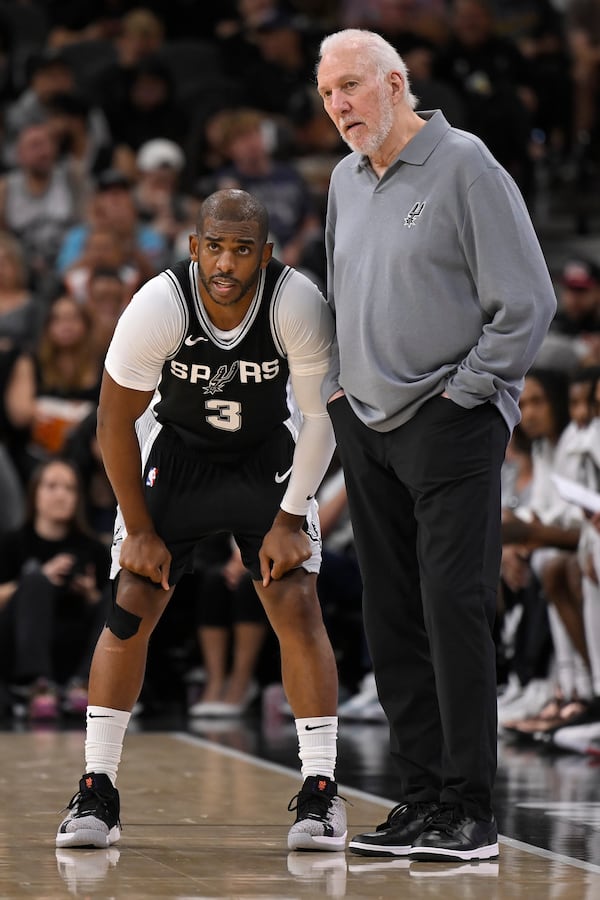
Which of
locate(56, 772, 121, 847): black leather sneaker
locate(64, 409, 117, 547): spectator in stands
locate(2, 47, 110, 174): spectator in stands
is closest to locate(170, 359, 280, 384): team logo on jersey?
locate(56, 772, 121, 847): black leather sneaker

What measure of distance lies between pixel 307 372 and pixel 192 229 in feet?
19.9

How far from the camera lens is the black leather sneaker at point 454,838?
3.79m

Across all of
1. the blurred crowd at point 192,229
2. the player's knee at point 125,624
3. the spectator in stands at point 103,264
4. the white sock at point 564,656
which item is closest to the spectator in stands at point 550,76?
the blurred crowd at point 192,229

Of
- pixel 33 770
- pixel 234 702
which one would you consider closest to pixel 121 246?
pixel 234 702

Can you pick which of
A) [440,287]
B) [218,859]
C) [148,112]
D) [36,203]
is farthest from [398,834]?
[148,112]

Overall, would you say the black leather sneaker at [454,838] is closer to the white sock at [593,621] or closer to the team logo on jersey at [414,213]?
the team logo on jersey at [414,213]

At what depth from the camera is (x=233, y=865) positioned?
3791mm

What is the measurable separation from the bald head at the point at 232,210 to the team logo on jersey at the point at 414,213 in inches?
14.7

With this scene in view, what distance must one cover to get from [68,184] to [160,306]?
7165 millimetres

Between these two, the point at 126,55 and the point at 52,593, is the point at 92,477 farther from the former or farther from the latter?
the point at 126,55

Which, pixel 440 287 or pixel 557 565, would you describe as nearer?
pixel 440 287

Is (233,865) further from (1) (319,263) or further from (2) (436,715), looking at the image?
(1) (319,263)

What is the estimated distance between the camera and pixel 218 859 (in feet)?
12.7

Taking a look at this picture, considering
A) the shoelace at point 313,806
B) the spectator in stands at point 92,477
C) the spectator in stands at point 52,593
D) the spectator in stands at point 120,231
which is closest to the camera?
the shoelace at point 313,806
